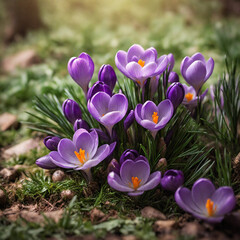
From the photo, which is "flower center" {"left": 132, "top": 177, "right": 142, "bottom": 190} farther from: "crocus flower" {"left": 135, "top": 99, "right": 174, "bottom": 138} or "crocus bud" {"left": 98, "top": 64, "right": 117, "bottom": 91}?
"crocus bud" {"left": 98, "top": 64, "right": 117, "bottom": 91}

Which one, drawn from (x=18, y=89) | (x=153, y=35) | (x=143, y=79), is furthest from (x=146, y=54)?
(x=153, y=35)

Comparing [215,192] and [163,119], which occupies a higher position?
[163,119]

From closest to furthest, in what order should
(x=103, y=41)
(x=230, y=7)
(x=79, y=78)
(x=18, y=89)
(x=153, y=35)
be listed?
(x=79, y=78), (x=18, y=89), (x=103, y=41), (x=153, y=35), (x=230, y=7)

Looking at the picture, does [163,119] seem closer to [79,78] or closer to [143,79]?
[143,79]

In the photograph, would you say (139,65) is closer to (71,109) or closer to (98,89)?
(98,89)

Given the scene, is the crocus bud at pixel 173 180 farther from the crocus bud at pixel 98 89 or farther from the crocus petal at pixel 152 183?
the crocus bud at pixel 98 89

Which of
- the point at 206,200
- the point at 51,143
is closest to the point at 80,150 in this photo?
the point at 51,143

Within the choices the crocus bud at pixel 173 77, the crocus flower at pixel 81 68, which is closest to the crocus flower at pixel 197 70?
the crocus bud at pixel 173 77
